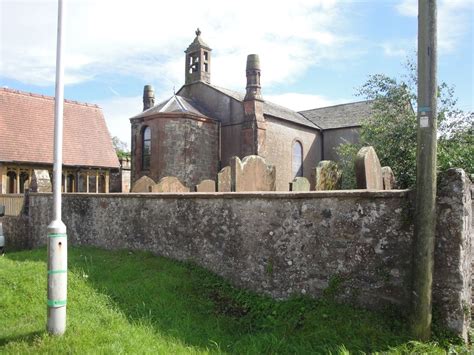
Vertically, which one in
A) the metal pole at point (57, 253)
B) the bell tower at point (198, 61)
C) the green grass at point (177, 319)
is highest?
the bell tower at point (198, 61)

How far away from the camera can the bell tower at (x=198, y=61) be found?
82.6 ft

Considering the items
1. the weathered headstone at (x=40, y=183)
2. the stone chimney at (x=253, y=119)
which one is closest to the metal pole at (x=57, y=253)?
the weathered headstone at (x=40, y=183)

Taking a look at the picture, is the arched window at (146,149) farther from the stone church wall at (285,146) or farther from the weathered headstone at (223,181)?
the weathered headstone at (223,181)

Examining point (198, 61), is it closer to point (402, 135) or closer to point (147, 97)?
point (147, 97)

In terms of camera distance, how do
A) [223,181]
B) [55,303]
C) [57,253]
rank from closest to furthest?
[55,303] → [57,253] → [223,181]

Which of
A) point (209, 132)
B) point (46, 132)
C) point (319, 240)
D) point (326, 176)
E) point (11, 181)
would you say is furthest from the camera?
point (209, 132)

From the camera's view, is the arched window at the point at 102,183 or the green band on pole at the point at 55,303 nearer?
the green band on pole at the point at 55,303

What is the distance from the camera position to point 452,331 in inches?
173

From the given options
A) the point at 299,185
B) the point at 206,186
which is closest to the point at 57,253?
the point at 299,185

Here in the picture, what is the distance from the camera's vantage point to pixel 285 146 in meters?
25.3

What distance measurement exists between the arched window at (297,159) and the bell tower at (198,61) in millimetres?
7535

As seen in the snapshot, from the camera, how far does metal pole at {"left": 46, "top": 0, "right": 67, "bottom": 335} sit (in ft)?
15.3

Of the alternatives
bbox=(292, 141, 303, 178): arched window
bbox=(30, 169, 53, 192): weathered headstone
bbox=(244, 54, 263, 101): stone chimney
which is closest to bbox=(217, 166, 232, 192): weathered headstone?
bbox=(30, 169, 53, 192): weathered headstone

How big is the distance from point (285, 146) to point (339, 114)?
8.39 m
